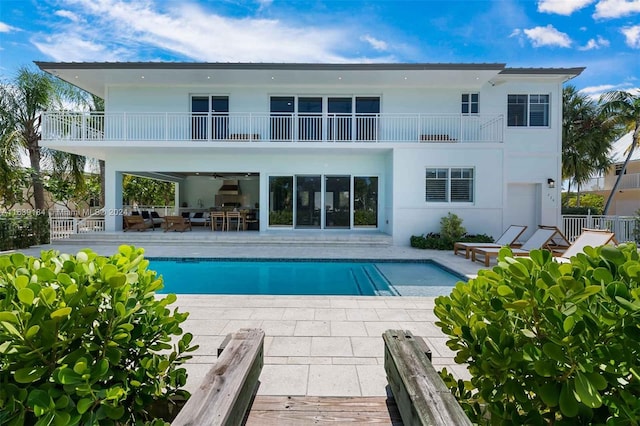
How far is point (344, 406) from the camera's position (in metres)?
2.41

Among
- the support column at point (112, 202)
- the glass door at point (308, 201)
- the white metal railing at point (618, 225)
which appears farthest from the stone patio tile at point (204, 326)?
the white metal railing at point (618, 225)

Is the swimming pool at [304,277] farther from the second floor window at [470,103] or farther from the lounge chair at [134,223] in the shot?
the second floor window at [470,103]

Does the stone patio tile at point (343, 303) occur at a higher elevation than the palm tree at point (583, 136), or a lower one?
lower

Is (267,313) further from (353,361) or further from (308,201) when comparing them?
(308,201)

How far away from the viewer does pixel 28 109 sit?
15422mm

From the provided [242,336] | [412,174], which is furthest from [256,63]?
[242,336]

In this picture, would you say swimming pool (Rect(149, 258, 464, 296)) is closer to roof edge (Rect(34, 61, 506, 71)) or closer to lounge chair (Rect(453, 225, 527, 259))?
lounge chair (Rect(453, 225, 527, 259))

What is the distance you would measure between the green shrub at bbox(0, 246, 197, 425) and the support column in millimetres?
14130

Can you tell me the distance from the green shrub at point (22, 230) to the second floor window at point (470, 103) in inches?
662

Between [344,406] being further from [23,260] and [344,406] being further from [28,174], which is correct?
[28,174]

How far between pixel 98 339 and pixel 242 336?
109cm

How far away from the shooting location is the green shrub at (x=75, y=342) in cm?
131

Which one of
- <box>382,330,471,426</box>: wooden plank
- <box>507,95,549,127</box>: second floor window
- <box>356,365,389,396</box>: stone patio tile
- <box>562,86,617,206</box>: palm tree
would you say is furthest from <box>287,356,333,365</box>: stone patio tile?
<box>562,86,617,206</box>: palm tree

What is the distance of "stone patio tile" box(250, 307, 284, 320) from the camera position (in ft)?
15.4
